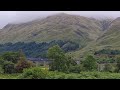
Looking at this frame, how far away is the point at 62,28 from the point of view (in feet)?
158

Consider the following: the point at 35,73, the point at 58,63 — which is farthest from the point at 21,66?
the point at 35,73

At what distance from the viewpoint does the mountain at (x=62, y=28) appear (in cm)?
4178

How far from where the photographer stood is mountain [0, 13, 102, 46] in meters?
41.8

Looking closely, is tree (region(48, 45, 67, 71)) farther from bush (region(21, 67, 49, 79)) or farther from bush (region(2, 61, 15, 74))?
bush (region(2, 61, 15, 74))

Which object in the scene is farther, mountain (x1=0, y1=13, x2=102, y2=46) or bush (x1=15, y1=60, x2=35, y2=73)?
mountain (x1=0, y1=13, x2=102, y2=46)

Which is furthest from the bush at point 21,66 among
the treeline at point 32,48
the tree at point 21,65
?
the treeline at point 32,48

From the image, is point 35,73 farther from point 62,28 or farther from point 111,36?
point 62,28

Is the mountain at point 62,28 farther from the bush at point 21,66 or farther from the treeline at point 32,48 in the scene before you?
the bush at point 21,66

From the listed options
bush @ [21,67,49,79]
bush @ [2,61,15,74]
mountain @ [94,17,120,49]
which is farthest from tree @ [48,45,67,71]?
mountain @ [94,17,120,49]

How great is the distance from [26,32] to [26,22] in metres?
6.69
